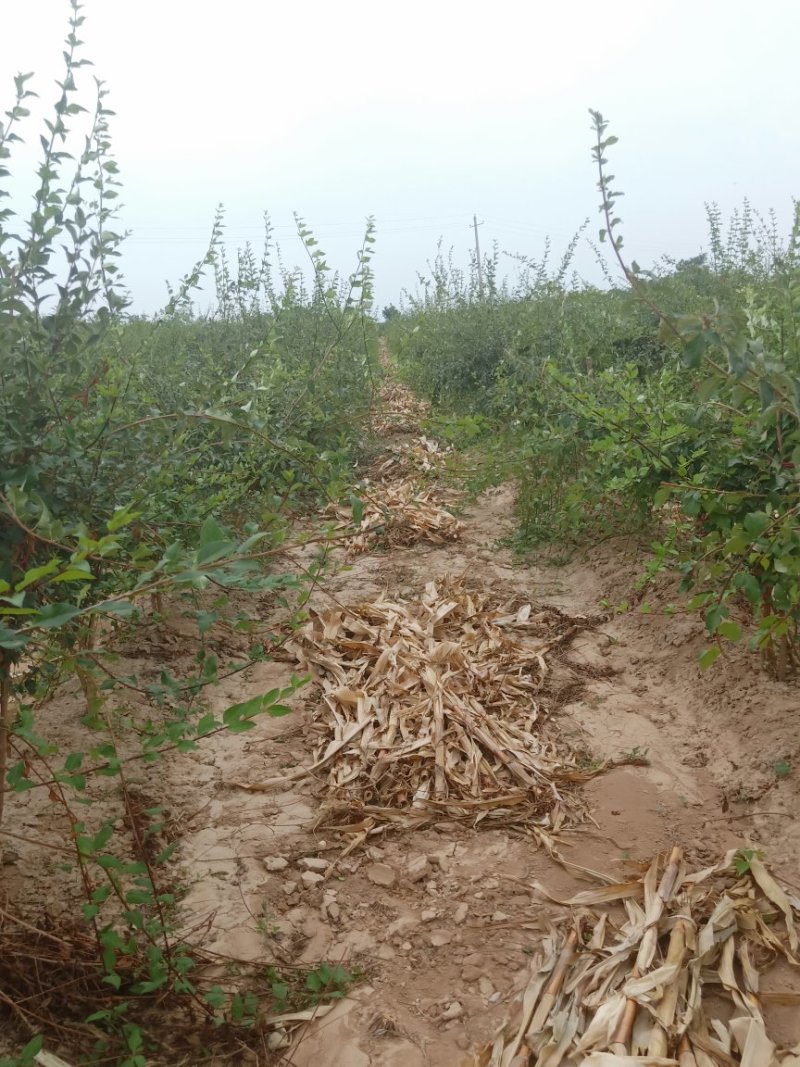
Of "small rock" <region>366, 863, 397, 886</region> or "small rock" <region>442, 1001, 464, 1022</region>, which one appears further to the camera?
"small rock" <region>366, 863, 397, 886</region>

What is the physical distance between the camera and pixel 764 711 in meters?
3.44

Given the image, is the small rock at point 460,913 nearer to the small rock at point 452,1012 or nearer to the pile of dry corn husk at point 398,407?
the small rock at point 452,1012

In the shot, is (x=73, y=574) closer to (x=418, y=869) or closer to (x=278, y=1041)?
(x=278, y=1041)

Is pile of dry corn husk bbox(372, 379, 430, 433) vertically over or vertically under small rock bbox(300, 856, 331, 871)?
over

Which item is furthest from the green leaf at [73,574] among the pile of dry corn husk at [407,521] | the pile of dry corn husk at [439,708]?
the pile of dry corn husk at [407,521]

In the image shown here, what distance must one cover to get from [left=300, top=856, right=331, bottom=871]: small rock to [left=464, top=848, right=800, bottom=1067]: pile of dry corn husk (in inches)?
30.8

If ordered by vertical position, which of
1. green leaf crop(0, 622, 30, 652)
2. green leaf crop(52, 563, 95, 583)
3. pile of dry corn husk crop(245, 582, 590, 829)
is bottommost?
pile of dry corn husk crop(245, 582, 590, 829)

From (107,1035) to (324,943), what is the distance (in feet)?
2.15

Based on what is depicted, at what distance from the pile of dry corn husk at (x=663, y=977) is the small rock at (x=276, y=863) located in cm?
89

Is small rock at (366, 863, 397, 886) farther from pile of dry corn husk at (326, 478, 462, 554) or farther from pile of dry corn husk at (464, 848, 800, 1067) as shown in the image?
pile of dry corn husk at (326, 478, 462, 554)

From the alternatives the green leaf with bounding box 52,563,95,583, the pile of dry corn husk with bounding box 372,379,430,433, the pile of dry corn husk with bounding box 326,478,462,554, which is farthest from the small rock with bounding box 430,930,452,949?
the pile of dry corn husk with bounding box 372,379,430,433

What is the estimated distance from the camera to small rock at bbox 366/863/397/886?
9.11 feet

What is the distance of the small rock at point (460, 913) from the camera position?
101 inches

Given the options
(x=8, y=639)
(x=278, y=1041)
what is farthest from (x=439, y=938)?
(x=8, y=639)
